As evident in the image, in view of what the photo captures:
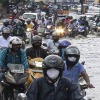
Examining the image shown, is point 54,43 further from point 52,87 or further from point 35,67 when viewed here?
point 52,87

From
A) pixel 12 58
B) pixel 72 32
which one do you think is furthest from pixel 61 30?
pixel 12 58

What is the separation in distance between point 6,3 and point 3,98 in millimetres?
50632

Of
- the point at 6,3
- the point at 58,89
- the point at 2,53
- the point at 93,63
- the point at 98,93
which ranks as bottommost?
the point at 6,3

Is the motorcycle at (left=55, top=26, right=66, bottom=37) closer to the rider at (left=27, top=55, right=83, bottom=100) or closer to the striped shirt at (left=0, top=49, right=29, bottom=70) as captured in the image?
the striped shirt at (left=0, top=49, right=29, bottom=70)

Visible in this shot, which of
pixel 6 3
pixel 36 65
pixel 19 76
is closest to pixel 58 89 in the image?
pixel 19 76

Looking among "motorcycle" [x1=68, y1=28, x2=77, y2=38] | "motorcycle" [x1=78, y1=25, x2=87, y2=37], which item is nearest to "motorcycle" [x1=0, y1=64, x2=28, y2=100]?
"motorcycle" [x1=68, y1=28, x2=77, y2=38]

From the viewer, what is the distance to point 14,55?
9.83 metres

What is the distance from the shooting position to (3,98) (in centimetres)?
959

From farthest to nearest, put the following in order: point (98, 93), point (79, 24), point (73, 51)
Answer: point (79, 24) → point (98, 93) → point (73, 51)

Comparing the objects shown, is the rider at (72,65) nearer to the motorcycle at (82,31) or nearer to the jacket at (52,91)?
the jacket at (52,91)

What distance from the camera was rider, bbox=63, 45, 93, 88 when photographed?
7715 millimetres

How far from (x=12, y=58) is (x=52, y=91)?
455cm

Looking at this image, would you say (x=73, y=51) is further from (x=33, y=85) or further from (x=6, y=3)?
(x=6, y=3)

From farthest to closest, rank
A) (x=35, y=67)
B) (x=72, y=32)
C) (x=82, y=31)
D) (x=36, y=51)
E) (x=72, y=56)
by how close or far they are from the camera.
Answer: (x=82, y=31), (x=72, y=32), (x=36, y=51), (x=35, y=67), (x=72, y=56)
